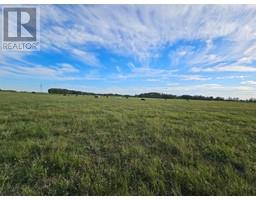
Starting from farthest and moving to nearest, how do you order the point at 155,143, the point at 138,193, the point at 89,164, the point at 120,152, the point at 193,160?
the point at 155,143, the point at 120,152, the point at 193,160, the point at 89,164, the point at 138,193

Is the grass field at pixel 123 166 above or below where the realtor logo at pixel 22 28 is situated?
below

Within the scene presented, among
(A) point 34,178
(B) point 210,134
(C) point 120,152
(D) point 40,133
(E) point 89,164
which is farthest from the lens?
(B) point 210,134

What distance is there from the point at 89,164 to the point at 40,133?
3221mm

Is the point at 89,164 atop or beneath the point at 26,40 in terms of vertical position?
beneath

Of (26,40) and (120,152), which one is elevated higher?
(26,40)

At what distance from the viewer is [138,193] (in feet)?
10.9

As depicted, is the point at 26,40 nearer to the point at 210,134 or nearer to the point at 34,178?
the point at 34,178

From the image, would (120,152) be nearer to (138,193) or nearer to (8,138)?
(138,193)

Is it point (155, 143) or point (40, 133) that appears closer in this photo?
point (155, 143)

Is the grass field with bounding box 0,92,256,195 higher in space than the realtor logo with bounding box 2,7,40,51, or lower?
lower

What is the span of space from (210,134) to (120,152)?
388cm

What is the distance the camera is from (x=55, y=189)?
3348 millimetres

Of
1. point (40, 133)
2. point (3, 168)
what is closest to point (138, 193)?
point (3, 168)

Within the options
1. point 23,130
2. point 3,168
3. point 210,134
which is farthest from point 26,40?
point 210,134
